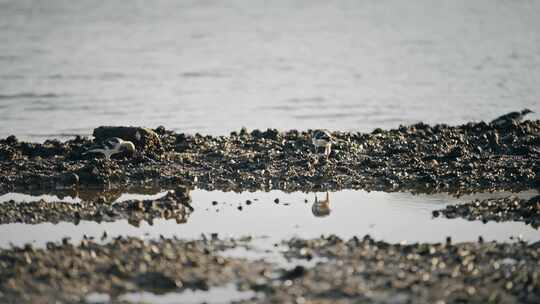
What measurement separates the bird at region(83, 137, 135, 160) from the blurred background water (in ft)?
20.6

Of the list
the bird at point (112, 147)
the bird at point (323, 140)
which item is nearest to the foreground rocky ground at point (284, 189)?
the bird at point (112, 147)

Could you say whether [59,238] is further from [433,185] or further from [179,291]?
[433,185]

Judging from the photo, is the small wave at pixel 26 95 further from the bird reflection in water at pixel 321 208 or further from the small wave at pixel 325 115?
the bird reflection in water at pixel 321 208

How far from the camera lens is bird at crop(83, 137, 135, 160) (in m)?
21.3

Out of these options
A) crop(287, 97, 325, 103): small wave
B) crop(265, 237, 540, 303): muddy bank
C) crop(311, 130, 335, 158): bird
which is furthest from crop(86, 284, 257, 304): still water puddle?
crop(287, 97, 325, 103): small wave

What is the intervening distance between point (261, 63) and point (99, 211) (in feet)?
85.2

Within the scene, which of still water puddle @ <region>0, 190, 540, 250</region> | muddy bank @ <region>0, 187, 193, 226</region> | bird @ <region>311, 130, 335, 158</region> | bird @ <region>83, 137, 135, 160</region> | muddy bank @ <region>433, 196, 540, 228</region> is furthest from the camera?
bird @ <region>311, 130, 335, 158</region>

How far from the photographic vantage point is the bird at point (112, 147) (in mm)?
21297

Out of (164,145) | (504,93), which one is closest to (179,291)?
(164,145)

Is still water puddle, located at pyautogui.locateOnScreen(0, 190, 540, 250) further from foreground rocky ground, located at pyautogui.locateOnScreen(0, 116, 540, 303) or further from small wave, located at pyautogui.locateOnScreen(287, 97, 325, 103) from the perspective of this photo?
small wave, located at pyautogui.locateOnScreen(287, 97, 325, 103)

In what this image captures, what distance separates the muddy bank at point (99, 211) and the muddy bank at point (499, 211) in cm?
457

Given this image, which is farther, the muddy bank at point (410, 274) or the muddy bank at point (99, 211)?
the muddy bank at point (99, 211)

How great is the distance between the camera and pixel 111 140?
2131cm

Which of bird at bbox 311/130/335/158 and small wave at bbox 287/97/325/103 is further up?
small wave at bbox 287/97/325/103
